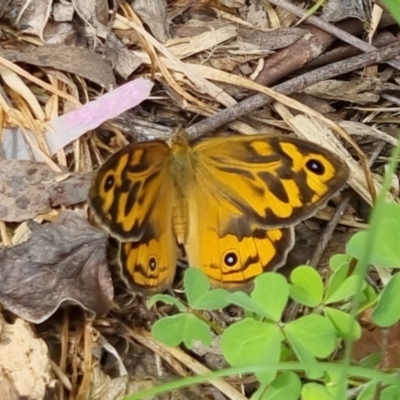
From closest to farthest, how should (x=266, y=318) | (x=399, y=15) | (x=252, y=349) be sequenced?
1. (x=399, y=15)
2. (x=252, y=349)
3. (x=266, y=318)

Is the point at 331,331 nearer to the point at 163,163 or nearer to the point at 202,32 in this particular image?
the point at 163,163

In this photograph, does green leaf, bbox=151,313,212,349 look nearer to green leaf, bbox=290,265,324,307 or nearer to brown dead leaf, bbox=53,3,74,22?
green leaf, bbox=290,265,324,307

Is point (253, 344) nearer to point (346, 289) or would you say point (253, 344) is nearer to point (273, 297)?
point (273, 297)

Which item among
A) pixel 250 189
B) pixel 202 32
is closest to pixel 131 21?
pixel 202 32

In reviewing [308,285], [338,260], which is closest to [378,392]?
[308,285]

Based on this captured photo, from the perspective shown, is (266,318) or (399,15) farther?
(266,318)

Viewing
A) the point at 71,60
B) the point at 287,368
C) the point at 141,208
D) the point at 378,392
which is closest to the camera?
the point at 287,368
